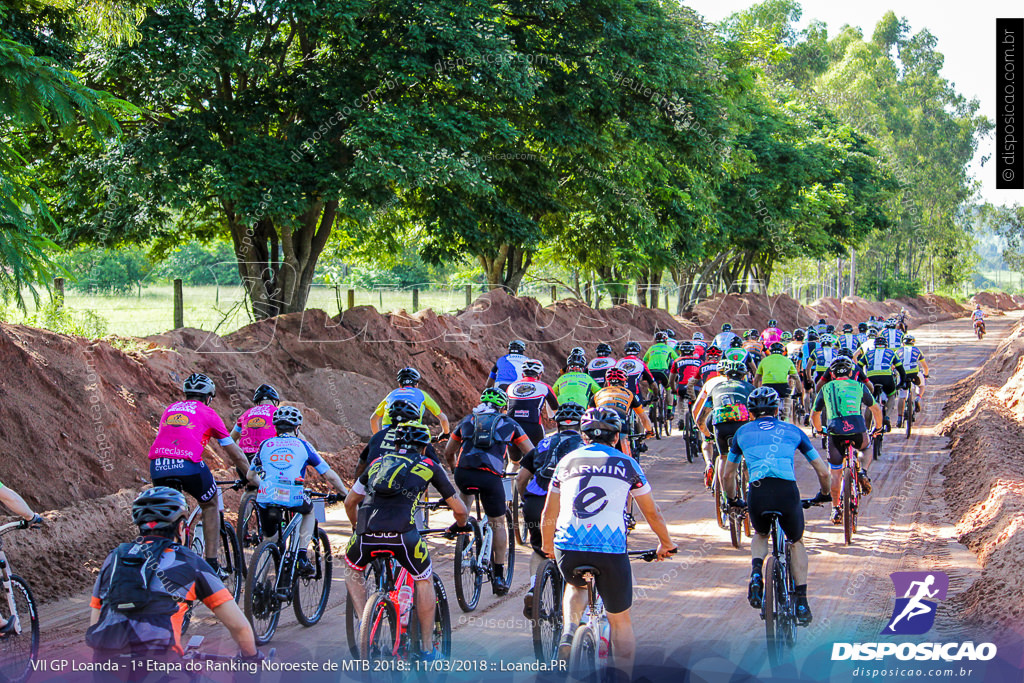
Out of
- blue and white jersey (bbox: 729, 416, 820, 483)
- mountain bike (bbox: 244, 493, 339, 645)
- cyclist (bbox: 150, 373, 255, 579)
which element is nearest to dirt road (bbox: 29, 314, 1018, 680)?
mountain bike (bbox: 244, 493, 339, 645)

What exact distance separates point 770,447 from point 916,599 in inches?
100

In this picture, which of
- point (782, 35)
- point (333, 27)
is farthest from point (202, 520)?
point (782, 35)

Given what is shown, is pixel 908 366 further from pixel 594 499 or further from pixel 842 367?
pixel 594 499

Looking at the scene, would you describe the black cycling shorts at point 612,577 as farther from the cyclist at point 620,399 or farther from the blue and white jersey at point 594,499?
the cyclist at point 620,399

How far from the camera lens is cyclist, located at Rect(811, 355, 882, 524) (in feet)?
37.2

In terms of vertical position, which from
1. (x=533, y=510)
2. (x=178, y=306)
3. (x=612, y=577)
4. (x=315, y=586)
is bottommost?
(x=315, y=586)

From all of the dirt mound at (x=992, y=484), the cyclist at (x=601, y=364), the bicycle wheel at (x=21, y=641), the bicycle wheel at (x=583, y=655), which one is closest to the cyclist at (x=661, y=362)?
the cyclist at (x=601, y=364)

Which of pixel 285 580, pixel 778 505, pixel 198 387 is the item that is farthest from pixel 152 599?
pixel 778 505

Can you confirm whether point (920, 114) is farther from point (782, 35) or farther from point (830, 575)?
point (830, 575)

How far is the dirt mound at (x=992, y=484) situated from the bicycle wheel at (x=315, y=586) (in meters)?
5.80

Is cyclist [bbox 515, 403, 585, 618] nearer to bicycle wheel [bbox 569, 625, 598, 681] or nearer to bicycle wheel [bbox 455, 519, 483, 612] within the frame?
bicycle wheel [bbox 455, 519, 483, 612]

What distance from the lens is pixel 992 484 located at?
12.4m

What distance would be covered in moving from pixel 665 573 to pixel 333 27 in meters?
13.5

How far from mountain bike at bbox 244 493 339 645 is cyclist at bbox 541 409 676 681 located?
2486 millimetres
